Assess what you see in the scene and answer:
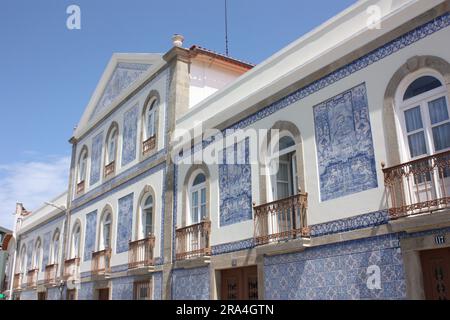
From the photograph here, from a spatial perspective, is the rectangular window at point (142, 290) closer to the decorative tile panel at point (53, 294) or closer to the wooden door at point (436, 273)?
the decorative tile panel at point (53, 294)

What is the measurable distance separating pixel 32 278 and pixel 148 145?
45.7 feet

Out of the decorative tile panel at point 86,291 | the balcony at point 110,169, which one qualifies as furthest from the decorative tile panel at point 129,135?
the decorative tile panel at point 86,291

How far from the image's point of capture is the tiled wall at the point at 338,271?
733 cm

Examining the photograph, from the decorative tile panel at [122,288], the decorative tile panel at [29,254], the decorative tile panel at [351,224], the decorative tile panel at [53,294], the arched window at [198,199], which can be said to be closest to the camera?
the decorative tile panel at [351,224]

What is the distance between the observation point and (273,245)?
9312 millimetres

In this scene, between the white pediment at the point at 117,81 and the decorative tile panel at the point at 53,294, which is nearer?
the white pediment at the point at 117,81

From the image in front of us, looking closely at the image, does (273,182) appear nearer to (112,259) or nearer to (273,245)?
(273,245)

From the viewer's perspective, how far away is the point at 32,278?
25.2 meters

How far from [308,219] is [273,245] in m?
0.87

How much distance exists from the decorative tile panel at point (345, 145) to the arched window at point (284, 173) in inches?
45.1

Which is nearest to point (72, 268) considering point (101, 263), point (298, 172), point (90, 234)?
point (90, 234)

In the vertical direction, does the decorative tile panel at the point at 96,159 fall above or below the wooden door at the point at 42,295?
above
